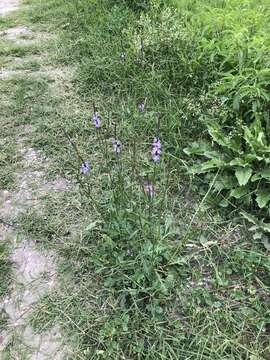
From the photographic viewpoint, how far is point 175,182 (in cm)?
223

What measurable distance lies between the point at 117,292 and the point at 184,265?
335mm

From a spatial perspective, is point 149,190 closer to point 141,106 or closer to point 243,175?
point 243,175

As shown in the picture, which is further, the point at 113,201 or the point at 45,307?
the point at 113,201

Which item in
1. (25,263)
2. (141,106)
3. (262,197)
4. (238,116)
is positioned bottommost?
(25,263)

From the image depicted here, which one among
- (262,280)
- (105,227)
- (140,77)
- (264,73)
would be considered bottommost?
(262,280)

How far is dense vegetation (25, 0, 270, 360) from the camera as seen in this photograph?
1585 mm

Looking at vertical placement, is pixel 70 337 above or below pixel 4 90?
below

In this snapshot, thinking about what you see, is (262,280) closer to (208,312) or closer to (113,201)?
(208,312)

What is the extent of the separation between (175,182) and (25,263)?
3.03ft

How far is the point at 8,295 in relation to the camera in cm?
175

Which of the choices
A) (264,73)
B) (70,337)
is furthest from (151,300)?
(264,73)

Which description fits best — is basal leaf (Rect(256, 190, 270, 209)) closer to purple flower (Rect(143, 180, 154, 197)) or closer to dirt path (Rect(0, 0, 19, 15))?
purple flower (Rect(143, 180, 154, 197))

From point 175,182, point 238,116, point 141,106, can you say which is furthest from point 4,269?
point 238,116

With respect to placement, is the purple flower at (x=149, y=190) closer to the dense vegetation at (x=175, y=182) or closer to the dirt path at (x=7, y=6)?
the dense vegetation at (x=175, y=182)
